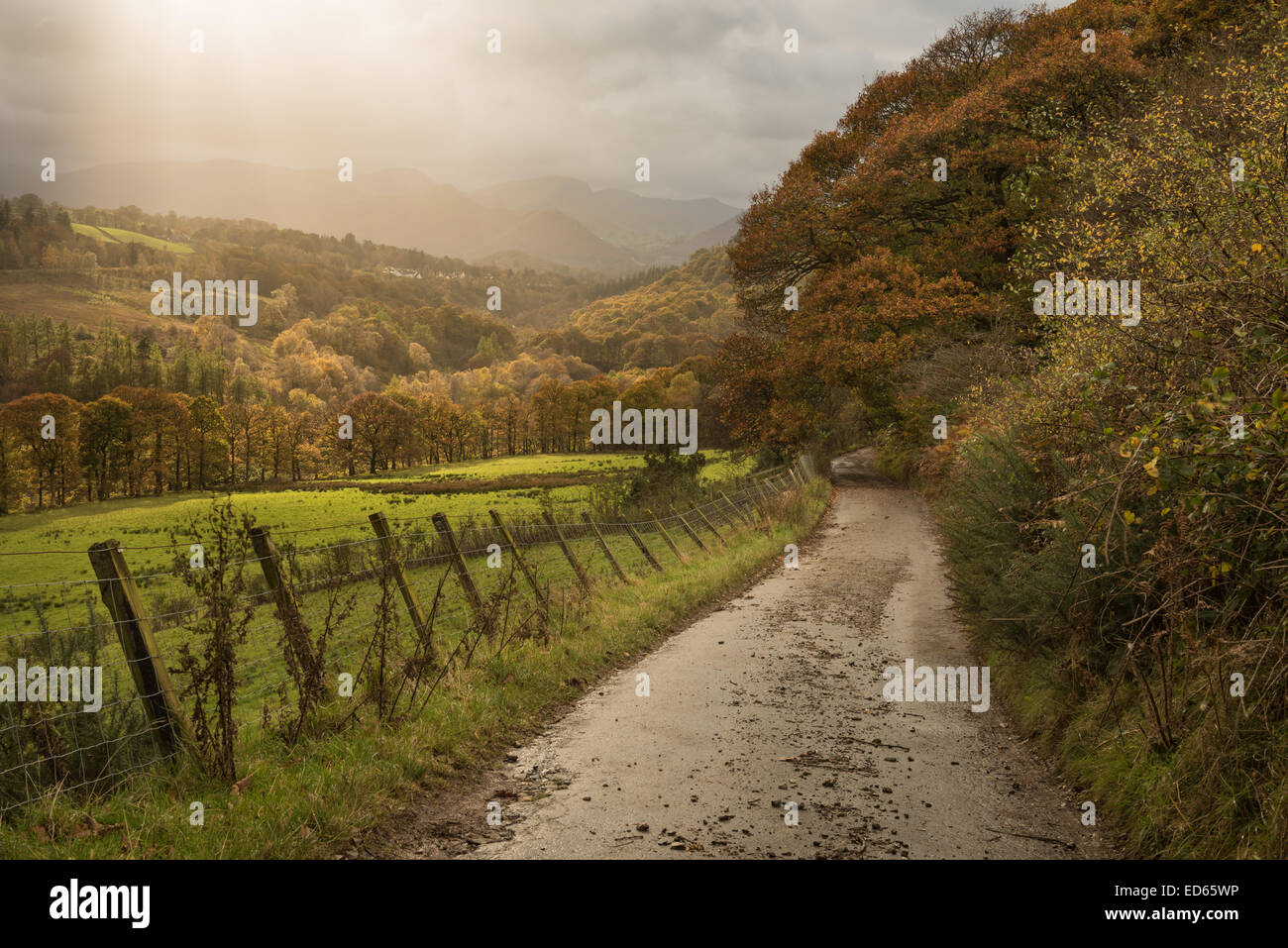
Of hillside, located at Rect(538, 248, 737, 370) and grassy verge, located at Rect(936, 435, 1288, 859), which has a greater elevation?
hillside, located at Rect(538, 248, 737, 370)

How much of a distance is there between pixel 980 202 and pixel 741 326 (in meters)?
12.4

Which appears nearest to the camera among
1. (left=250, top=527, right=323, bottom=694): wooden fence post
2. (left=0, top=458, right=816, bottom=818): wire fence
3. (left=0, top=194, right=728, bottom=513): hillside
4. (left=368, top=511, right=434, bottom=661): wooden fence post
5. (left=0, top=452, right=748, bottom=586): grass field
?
(left=0, top=458, right=816, bottom=818): wire fence

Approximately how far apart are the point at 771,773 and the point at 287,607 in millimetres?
3702

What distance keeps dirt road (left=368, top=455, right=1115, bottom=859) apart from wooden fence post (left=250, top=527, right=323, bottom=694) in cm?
153

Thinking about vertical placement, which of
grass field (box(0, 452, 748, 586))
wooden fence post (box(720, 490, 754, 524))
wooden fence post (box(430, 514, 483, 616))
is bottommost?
grass field (box(0, 452, 748, 586))

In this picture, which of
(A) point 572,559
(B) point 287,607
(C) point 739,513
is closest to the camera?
(B) point 287,607

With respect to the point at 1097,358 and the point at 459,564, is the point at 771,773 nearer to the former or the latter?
the point at 459,564

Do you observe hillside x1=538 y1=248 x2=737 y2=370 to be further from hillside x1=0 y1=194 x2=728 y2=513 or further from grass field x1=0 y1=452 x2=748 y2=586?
grass field x1=0 y1=452 x2=748 y2=586

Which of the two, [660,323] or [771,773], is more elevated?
[660,323]

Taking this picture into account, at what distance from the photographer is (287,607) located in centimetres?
580

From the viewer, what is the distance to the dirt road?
454cm

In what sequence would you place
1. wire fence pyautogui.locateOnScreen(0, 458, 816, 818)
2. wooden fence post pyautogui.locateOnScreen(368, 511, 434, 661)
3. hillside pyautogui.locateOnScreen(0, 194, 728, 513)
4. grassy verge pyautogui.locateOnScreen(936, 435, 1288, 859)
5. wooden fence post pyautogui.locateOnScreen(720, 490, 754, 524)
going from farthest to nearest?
hillside pyautogui.locateOnScreen(0, 194, 728, 513) → wooden fence post pyautogui.locateOnScreen(720, 490, 754, 524) → wooden fence post pyautogui.locateOnScreen(368, 511, 434, 661) → wire fence pyautogui.locateOnScreen(0, 458, 816, 818) → grassy verge pyautogui.locateOnScreen(936, 435, 1288, 859)

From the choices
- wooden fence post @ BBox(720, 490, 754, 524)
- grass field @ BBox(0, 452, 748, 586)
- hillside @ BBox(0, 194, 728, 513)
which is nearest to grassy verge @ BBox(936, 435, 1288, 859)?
wooden fence post @ BBox(720, 490, 754, 524)

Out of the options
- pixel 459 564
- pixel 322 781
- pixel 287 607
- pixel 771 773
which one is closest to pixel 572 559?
pixel 459 564
